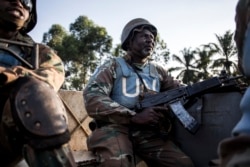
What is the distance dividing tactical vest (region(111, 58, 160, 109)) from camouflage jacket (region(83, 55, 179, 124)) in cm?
4

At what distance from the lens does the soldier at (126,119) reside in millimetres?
2344

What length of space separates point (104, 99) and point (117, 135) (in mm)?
248

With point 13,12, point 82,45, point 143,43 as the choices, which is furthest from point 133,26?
point 82,45

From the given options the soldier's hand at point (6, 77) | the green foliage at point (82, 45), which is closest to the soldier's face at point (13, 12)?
the soldier's hand at point (6, 77)

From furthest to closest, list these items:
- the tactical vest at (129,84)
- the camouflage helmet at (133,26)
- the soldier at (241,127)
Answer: the camouflage helmet at (133,26) → the tactical vest at (129,84) → the soldier at (241,127)

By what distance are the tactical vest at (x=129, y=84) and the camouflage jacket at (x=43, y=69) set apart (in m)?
0.85

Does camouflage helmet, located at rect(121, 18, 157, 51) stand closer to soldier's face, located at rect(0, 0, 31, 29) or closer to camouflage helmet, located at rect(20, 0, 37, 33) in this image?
camouflage helmet, located at rect(20, 0, 37, 33)

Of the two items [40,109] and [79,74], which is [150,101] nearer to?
[40,109]

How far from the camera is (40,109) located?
4.08 feet

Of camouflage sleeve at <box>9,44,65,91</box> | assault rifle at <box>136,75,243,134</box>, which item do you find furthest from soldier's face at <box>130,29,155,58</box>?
camouflage sleeve at <box>9,44,65,91</box>

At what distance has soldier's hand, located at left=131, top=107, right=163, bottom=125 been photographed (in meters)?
2.40

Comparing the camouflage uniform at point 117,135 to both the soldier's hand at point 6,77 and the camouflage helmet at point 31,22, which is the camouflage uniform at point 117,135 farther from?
the soldier's hand at point 6,77

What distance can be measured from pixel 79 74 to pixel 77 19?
3.43 meters

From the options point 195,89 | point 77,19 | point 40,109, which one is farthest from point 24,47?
point 77,19
